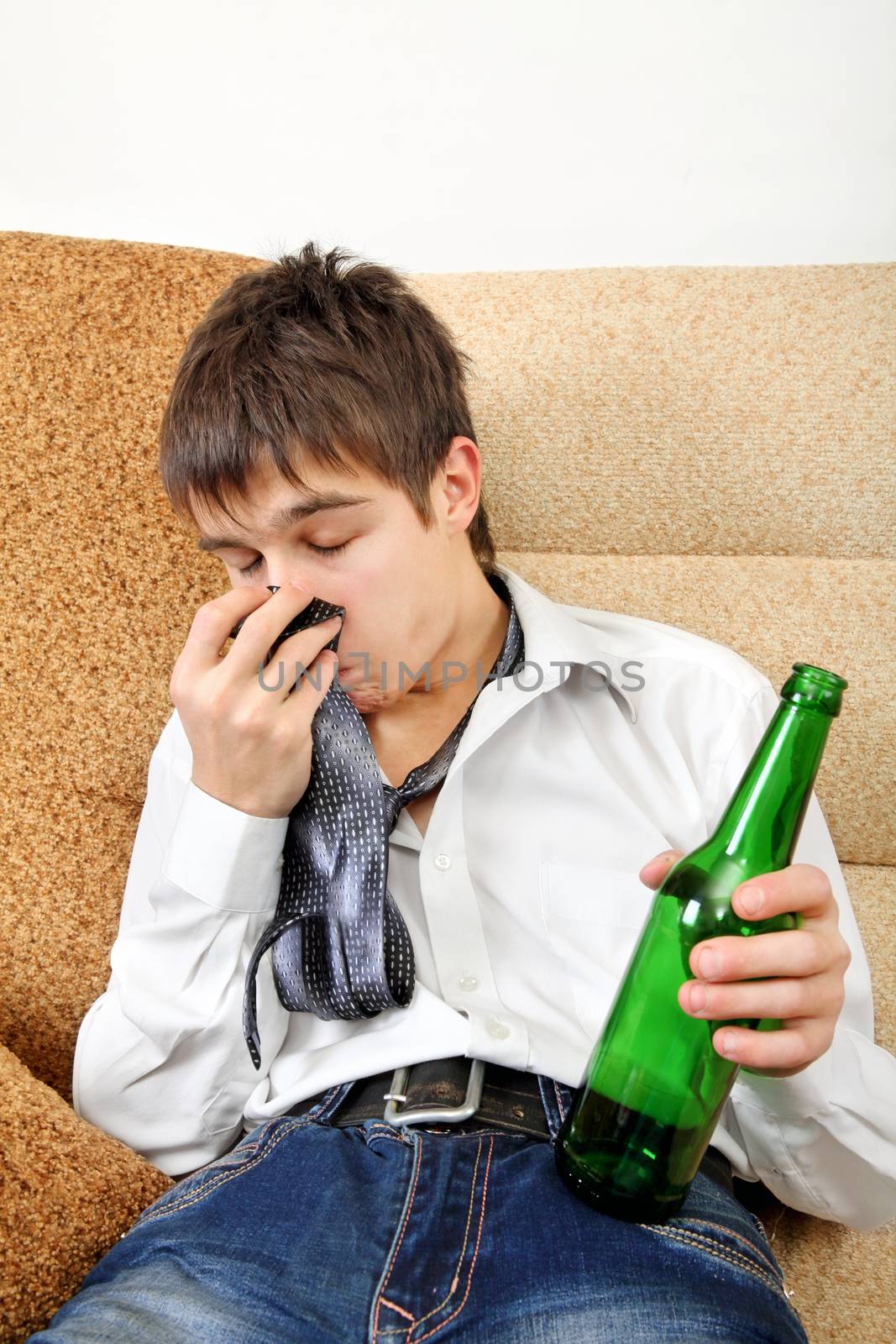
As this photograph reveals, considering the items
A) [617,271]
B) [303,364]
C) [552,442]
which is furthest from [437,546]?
[617,271]

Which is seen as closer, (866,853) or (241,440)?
(241,440)

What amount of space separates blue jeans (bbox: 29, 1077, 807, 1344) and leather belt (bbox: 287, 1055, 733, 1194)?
0.8 inches

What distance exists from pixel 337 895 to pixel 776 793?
431 mm

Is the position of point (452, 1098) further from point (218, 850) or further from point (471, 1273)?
point (218, 850)

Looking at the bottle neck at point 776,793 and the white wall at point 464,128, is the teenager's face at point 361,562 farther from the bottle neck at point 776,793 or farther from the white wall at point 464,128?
the white wall at point 464,128

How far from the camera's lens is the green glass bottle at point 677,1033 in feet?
2.30

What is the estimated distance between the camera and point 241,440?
0.96 m

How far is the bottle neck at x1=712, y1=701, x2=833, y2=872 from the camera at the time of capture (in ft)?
2.19

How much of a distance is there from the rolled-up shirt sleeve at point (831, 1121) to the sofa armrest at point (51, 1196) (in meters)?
0.53

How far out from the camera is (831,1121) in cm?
86

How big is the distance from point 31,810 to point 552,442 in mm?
789

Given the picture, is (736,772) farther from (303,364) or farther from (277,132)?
(277,132)

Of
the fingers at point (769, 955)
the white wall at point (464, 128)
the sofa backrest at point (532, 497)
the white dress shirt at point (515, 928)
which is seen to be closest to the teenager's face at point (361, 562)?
the white dress shirt at point (515, 928)

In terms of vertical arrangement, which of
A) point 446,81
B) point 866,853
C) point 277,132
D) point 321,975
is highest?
point 446,81
